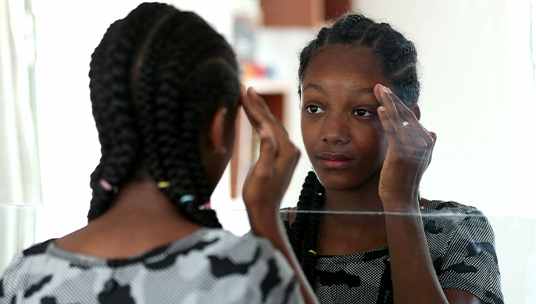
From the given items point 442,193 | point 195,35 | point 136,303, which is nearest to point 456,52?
point 442,193

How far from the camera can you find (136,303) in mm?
583

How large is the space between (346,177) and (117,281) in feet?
0.94

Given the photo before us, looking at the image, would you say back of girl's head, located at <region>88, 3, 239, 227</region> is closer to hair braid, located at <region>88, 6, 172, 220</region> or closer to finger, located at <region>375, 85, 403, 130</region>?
hair braid, located at <region>88, 6, 172, 220</region>

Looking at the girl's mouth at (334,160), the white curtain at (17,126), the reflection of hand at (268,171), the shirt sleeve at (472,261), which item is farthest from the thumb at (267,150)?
the white curtain at (17,126)

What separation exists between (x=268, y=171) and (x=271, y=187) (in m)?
0.02

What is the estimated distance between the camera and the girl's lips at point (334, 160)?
0.75 m

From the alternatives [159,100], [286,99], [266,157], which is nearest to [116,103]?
[159,100]

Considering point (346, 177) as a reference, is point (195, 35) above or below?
above

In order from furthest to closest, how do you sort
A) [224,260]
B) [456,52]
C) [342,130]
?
[456,52], [342,130], [224,260]

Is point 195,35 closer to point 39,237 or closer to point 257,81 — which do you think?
point 257,81

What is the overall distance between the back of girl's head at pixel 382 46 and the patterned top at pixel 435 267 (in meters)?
0.14

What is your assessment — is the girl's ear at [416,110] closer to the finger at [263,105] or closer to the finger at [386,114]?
the finger at [386,114]

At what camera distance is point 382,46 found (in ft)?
2.50

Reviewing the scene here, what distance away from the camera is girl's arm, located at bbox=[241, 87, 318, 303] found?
2.14 ft
